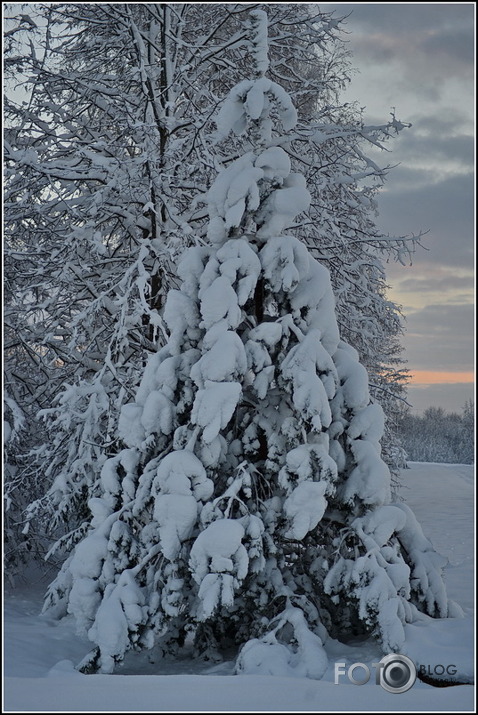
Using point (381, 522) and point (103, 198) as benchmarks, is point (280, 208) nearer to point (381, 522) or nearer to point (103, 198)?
point (381, 522)

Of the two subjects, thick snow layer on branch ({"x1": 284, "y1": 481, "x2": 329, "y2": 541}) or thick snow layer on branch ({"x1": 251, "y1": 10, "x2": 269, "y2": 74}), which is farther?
thick snow layer on branch ({"x1": 251, "y1": 10, "x2": 269, "y2": 74})

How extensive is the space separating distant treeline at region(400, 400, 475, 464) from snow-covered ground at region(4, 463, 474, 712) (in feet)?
115

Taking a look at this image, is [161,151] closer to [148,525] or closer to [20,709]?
[148,525]

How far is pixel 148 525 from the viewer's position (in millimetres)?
5523

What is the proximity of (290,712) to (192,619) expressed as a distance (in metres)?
1.75

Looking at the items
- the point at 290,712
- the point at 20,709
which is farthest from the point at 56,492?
the point at 290,712

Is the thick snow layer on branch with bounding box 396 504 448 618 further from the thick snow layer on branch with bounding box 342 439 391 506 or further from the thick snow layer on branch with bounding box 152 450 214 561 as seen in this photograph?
the thick snow layer on branch with bounding box 152 450 214 561

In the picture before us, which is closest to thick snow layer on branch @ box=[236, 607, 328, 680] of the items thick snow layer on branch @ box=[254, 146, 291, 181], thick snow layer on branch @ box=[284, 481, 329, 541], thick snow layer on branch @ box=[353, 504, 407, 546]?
thick snow layer on branch @ box=[284, 481, 329, 541]

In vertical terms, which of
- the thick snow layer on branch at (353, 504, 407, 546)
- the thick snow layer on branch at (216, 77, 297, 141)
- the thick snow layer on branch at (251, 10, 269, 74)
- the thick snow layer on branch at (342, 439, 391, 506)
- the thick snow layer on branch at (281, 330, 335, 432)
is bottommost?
the thick snow layer on branch at (353, 504, 407, 546)

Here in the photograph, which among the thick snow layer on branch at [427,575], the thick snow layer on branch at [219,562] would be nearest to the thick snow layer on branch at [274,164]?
the thick snow layer on branch at [219,562]

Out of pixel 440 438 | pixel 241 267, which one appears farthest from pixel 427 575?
pixel 440 438

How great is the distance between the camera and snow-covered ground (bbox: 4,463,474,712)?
389cm

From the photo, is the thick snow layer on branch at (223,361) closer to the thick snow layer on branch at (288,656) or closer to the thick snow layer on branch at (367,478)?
the thick snow layer on branch at (367,478)

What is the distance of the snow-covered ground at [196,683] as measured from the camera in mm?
3889
